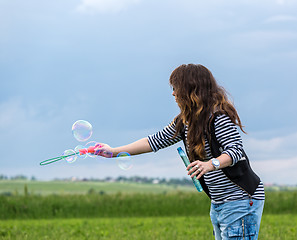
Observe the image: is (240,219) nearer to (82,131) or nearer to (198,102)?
(198,102)

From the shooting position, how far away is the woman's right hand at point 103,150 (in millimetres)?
4793

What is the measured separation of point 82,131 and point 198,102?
5.04 ft

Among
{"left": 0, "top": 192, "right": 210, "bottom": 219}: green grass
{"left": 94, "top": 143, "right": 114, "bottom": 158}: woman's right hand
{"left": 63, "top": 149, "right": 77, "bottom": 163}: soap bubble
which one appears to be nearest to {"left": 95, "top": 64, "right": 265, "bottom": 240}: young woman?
{"left": 94, "top": 143, "right": 114, "bottom": 158}: woman's right hand

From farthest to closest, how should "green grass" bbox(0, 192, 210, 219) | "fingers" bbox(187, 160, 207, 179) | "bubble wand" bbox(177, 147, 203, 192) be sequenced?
"green grass" bbox(0, 192, 210, 219) < "bubble wand" bbox(177, 147, 203, 192) < "fingers" bbox(187, 160, 207, 179)

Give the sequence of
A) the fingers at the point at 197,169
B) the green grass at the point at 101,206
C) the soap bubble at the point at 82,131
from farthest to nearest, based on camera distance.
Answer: the green grass at the point at 101,206, the soap bubble at the point at 82,131, the fingers at the point at 197,169

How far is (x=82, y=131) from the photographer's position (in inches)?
207

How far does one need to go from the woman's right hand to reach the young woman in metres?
0.83

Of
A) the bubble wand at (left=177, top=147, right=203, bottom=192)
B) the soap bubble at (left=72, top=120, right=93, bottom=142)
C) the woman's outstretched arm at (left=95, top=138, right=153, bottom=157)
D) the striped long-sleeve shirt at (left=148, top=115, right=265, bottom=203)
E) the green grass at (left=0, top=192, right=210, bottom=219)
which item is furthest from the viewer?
the green grass at (left=0, top=192, right=210, bottom=219)

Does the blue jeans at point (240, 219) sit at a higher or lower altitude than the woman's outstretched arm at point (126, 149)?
lower

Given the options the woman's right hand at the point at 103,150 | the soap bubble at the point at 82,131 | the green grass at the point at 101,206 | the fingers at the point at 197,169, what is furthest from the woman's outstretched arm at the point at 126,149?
the green grass at the point at 101,206

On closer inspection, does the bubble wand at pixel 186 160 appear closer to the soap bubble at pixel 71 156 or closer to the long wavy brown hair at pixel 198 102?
the long wavy brown hair at pixel 198 102

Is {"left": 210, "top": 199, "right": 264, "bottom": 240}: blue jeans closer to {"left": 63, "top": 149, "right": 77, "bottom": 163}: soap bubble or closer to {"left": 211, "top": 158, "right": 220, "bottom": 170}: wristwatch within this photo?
{"left": 211, "top": 158, "right": 220, "bottom": 170}: wristwatch

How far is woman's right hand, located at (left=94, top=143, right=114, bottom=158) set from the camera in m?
4.79

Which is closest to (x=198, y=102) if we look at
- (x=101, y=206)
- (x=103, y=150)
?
(x=103, y=150)
